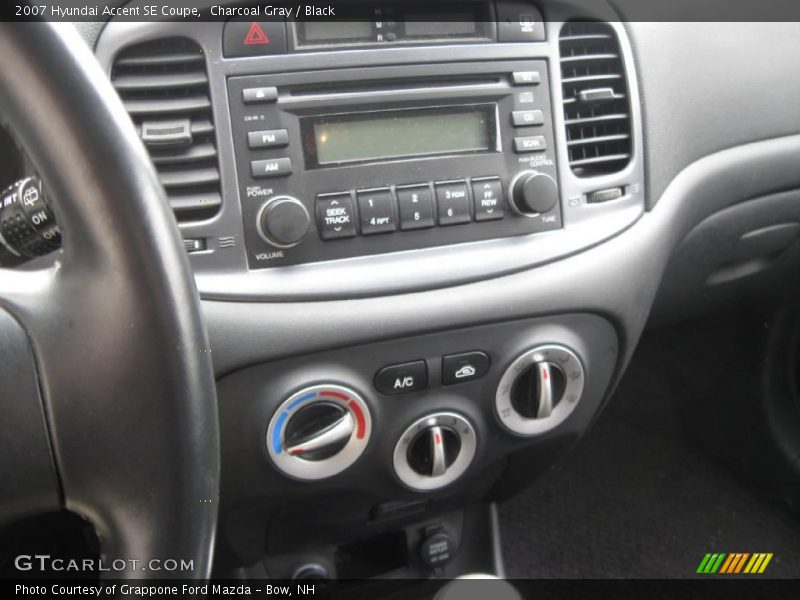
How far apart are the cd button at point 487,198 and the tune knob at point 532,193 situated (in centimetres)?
2

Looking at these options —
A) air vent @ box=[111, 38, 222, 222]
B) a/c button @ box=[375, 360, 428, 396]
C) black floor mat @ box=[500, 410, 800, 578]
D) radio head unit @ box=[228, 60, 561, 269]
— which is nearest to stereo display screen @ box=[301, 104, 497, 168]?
radio head unit @ box=[228, 60, 561, 269]

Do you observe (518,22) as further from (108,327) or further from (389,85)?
(108,327)

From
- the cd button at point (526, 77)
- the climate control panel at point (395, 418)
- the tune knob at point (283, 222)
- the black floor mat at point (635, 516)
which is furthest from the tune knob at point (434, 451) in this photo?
the black floor mat at point (635, 516)

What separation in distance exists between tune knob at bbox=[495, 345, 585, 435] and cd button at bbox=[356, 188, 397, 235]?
0.80ft

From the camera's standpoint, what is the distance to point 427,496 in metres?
1.03

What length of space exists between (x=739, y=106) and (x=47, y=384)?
3.11ft

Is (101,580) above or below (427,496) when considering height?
above

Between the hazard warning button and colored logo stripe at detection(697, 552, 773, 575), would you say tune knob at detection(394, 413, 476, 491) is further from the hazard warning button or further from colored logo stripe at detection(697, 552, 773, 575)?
colored logo stripe at detection(697, 552, 773, 575)

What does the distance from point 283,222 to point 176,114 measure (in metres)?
0.14

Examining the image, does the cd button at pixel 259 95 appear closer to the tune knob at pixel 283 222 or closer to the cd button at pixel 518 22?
the tune knob at pixel 283 222

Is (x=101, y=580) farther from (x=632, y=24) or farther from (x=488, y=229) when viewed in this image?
(x=632, y=24)

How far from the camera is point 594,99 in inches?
38.0

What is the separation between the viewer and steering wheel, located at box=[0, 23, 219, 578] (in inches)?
18.2

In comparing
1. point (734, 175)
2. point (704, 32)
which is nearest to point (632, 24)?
point (704, 32)
